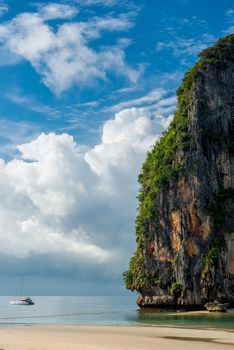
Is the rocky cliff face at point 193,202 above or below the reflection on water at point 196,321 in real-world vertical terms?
above

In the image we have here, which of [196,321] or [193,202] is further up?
[193,202]

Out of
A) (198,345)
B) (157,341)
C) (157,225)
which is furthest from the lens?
(157,225)

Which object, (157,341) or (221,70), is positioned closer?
(157,341)

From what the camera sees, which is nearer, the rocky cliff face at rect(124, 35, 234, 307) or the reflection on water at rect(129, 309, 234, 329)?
the reflection on water at rect(129, 309, 234, 329)

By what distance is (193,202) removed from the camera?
6650 centimetres

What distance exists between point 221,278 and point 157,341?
38.0 metres

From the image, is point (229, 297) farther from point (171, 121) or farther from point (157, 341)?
point (157, 341)

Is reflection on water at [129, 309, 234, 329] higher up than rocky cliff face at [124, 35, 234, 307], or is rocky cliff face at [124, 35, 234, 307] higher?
rocky cliff face at [124, 35, 234, 307]

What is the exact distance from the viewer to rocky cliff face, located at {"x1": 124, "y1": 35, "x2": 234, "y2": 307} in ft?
206

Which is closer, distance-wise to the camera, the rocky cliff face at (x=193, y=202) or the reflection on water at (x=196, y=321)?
the reflection on water at (x=196, y=321)

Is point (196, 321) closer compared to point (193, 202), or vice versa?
point (196, 321)

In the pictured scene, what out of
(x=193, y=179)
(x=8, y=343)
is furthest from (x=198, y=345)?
(x=193, y=179)

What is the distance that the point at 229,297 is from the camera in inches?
2400

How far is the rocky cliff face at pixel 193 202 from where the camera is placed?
6294 centimetres
